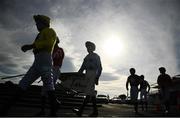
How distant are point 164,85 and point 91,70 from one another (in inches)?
176

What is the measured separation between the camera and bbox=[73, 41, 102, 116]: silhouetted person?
279 inches

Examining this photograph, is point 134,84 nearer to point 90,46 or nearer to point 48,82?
point 90,46

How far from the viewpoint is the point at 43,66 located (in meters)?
5.17

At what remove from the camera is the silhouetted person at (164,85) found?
10281 millimetres

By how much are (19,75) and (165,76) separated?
774 cm

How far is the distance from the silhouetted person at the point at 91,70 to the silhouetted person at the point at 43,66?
1.98 meters

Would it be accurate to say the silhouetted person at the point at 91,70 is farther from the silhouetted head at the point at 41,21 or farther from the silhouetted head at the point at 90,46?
the silhouetted head at the point at 41,21

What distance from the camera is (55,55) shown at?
25.5 feet

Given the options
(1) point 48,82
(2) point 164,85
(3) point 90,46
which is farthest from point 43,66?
(2) point 164,85

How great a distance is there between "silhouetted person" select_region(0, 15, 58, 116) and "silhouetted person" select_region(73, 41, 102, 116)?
1985 mm

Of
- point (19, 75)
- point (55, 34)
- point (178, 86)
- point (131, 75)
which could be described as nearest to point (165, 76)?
point (131, 75)

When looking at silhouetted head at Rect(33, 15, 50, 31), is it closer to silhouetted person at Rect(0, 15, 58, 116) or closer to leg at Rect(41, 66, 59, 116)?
silhouetted person at Rect(0, 15, 58, 116)

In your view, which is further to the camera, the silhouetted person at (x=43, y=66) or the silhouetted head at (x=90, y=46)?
the silhouetted head at (x=90, y=46)

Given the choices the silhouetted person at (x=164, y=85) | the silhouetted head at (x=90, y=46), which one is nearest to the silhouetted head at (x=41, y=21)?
the silhouetted head at (x=90, y=46)
